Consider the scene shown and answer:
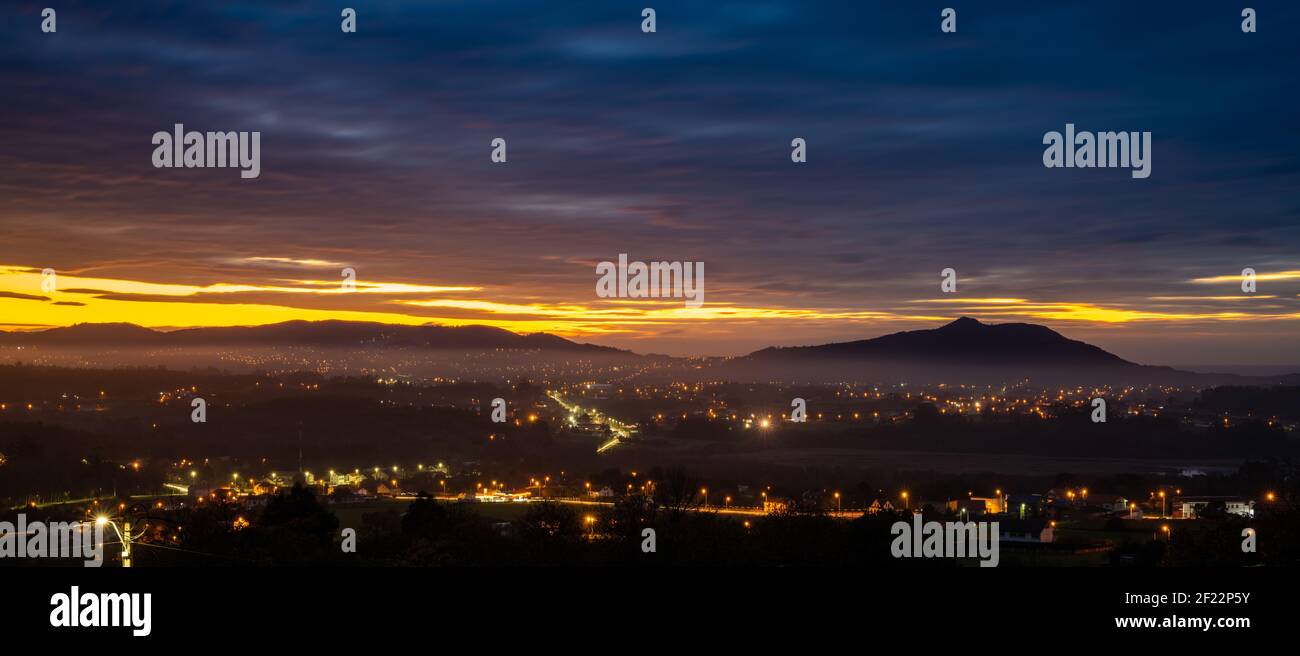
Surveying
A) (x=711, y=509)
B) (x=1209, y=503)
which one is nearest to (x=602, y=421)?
(x=711, y=509)

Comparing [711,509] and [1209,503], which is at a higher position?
[711,509]

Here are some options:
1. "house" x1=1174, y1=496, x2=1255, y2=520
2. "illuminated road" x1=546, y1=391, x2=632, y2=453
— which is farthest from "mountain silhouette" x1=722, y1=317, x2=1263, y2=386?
"house" x1=1174, y1=496, x2=1255, y2=520

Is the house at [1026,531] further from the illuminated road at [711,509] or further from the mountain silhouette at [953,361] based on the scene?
the mountain silhouette at [953,361]

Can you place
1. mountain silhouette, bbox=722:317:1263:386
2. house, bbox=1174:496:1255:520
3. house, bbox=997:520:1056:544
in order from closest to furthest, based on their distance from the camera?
house, bbox=997:520:1056:544, house, bbox=1174:496:1255:520, mountain silhouette, bbox=722:317:1263:386

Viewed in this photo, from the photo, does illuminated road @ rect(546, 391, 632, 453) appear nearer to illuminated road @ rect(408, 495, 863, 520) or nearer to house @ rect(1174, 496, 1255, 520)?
illuminated road @ rect(408, 495, 863, 520)

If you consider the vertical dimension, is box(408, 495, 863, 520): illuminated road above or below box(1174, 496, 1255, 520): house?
above

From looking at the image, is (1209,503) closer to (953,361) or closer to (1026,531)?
(1026,531)

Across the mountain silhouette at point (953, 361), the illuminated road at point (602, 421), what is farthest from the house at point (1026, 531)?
the mountain silhouette at point (953, 361)

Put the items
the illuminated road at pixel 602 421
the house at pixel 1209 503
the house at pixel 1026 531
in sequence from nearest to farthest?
the house at pixel 1026 531 → the house at pixel 1209 503 → the illuminated road at pixel 602 421
